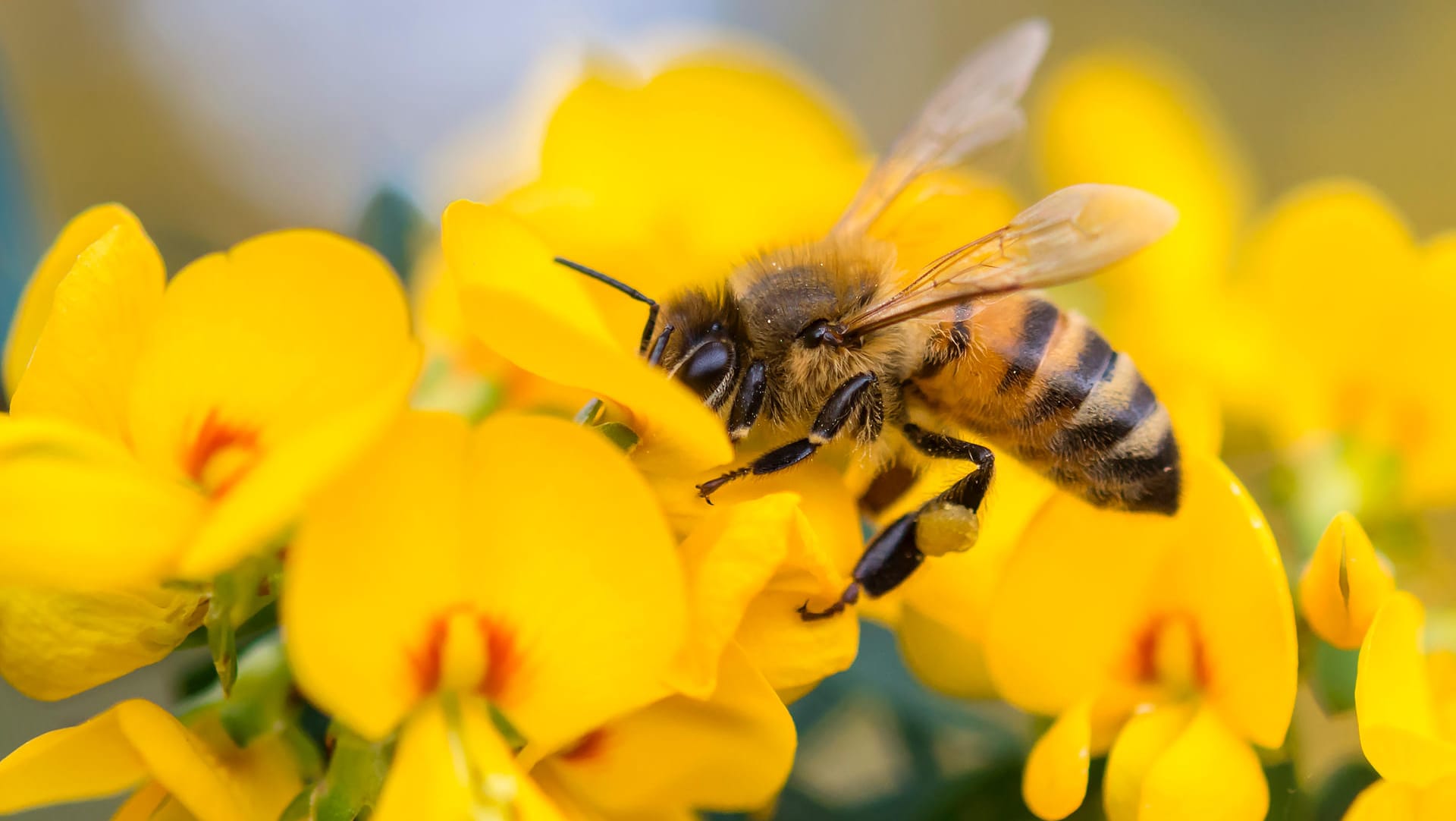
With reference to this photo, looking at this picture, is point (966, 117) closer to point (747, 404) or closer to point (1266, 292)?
point (1266, 292)

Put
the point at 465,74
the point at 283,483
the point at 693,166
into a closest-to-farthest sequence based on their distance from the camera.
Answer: the point at 283,483 → the point at 693,166 → the point at 465,74

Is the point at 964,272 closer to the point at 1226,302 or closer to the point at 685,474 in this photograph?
the point at 685,474

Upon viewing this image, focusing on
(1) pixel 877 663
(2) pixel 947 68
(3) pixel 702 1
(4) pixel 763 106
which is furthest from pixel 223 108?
(1) pixel 877 663

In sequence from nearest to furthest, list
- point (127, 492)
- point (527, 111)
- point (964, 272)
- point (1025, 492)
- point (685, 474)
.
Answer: point (127, 492) < point (685, 474) < point (964, 272) < point (1025, 492) < point (527, 111)

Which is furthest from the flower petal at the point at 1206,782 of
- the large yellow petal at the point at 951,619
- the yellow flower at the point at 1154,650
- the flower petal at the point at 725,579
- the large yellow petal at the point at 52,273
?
the large yellow petal at the point at 52,273

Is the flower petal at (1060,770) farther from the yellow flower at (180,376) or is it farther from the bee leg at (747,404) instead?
the yellow flower at (180,376)

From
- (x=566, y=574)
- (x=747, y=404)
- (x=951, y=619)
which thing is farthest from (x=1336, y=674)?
(x=566, y=574)

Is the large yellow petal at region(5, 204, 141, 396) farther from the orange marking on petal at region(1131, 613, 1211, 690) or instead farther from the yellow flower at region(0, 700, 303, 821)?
the orange marking on petal at region(1131, 613, 1211, 690)
